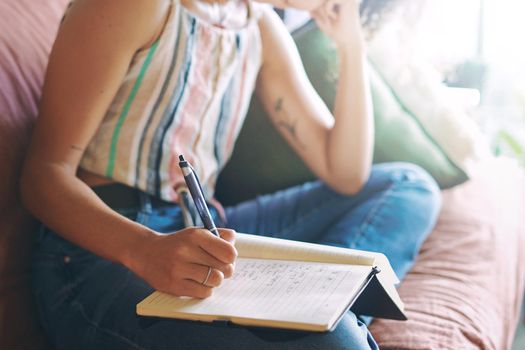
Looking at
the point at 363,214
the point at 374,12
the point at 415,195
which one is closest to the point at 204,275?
the point at 363,214

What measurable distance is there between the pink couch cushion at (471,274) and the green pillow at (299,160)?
0.29 feet

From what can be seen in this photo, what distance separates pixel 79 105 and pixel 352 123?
1.67 ft

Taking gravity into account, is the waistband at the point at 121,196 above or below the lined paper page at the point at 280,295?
below

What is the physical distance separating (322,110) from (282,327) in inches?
27.1

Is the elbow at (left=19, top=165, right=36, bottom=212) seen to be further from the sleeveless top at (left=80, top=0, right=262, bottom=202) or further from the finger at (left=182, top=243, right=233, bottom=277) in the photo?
the finger at (left=182, top=243, right=233, bottom=277)

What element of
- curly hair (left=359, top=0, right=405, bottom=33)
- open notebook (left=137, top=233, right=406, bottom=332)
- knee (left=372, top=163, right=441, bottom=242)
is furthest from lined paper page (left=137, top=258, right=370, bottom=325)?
curly hair (left=359, top=0, right=405, bottom=33)

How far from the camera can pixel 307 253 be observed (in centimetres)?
82

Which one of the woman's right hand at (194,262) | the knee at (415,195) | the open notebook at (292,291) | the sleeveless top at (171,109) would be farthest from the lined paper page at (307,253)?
the knee at (415,195)

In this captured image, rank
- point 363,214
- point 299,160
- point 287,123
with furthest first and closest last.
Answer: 1. point 299,160
2. point 287,123
3. point 363,214

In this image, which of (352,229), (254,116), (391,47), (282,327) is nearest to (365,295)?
(282,327)

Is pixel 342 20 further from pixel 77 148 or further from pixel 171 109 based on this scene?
pixel 77 148

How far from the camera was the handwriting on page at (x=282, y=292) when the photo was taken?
67cm

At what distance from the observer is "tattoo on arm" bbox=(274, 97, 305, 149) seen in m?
1.25

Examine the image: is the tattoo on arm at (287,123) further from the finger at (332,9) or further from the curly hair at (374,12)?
the curly hair at (374,12)
